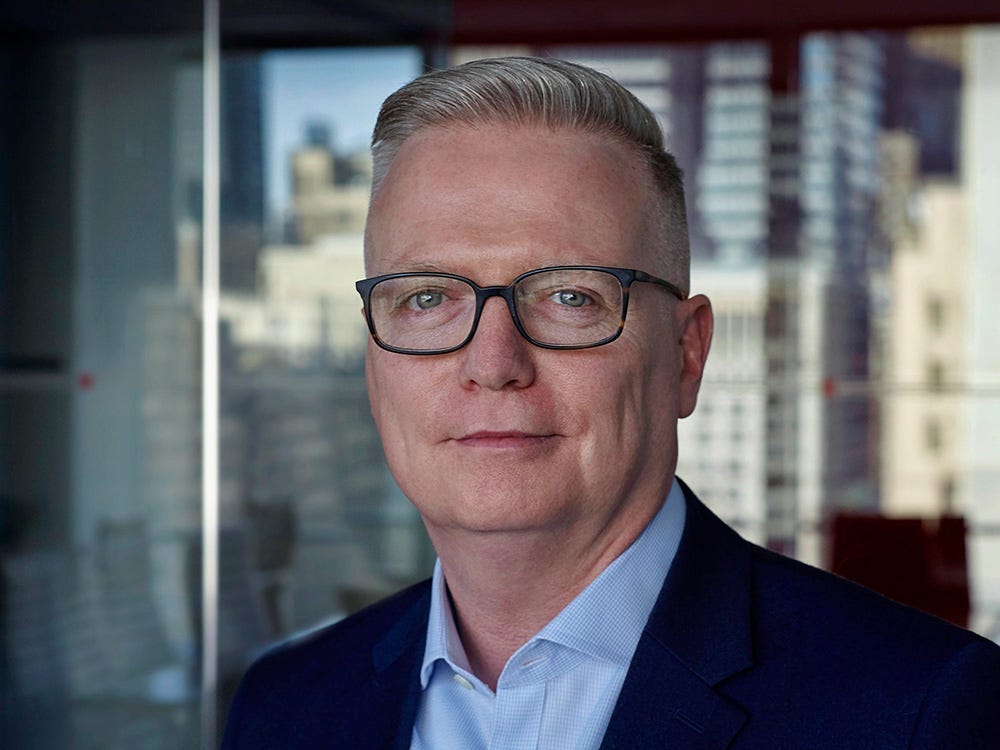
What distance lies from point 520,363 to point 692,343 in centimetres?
28

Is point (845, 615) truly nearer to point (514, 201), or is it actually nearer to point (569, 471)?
point (569, 471)

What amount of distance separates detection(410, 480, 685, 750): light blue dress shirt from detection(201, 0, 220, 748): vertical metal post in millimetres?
3129

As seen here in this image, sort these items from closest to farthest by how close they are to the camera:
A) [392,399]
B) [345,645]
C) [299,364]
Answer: [392,399]
[345,645]
[299,364]

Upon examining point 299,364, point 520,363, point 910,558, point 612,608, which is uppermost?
point 520,363

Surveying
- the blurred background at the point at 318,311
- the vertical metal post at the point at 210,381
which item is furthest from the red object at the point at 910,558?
the vertical metal post at the point at 210,381

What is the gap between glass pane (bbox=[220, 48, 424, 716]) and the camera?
4441mm

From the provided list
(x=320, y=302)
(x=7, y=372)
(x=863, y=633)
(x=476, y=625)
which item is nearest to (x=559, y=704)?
(x=476, y=625)

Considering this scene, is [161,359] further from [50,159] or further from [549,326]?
[549,326]

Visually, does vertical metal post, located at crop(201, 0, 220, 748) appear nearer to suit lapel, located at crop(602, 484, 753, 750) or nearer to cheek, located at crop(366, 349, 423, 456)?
cheek, located at crop(366, 349, 423, 456)

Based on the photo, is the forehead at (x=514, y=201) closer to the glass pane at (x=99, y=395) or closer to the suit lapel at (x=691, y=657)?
the suit lapel at (x=691, y=657)

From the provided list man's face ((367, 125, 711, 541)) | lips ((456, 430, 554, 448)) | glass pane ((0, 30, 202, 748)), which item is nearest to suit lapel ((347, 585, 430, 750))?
man's face ((367, 125, 711, 541))

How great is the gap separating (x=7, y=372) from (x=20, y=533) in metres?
0.53

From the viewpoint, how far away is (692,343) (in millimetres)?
1518

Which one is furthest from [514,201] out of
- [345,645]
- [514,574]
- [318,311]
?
[318,311]
